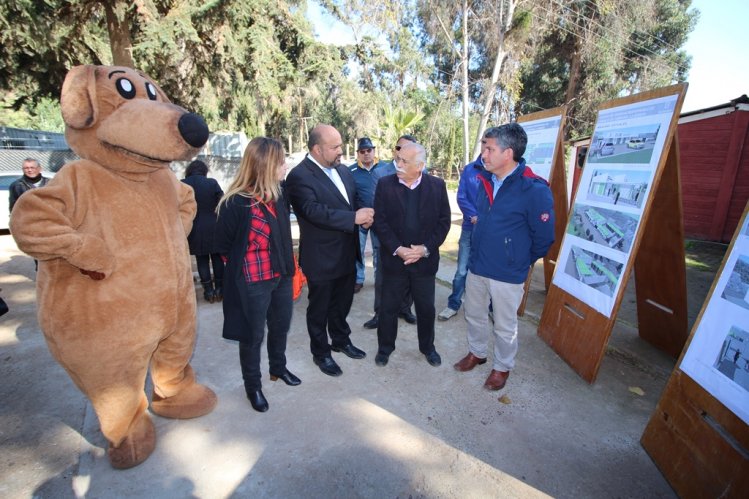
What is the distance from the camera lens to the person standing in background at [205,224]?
440cm

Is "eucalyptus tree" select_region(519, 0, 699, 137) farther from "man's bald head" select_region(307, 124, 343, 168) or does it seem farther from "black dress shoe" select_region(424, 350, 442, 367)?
"black dress shoe" select_region(424, 350, 442, 367)

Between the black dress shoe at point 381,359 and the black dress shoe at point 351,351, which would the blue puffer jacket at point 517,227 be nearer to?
the black dress shoe at point 381,359

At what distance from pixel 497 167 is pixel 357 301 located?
2666mm

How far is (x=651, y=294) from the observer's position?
3.63 meters

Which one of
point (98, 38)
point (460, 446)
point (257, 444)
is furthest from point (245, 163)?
point (98, 38)

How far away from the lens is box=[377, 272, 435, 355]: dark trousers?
10.6 ft

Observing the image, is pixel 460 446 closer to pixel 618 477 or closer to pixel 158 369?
pixel 618 477

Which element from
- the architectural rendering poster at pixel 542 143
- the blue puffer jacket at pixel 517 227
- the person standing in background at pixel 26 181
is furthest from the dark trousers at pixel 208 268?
the architectural rendering poster at pixel 542 143

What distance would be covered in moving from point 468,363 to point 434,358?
297 mm

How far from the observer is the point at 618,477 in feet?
7.27

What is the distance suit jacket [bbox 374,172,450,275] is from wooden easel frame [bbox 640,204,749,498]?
174cm

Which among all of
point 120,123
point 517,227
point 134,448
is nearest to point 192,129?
point 120,123

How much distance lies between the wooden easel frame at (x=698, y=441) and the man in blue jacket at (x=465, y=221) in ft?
7.36

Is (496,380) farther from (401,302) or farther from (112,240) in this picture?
(112,240)
